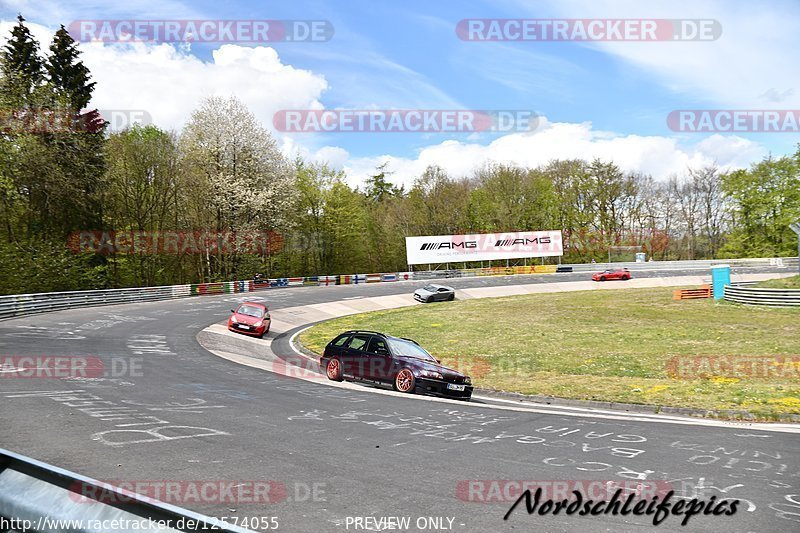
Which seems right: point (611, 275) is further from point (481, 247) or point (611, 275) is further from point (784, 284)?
point (784, 284)

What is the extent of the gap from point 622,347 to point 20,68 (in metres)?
45.4

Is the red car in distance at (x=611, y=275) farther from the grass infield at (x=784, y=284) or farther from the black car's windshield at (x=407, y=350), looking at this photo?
the black car's windshield at (x=407, y=350)

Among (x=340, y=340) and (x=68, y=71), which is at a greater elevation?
(x=68, y=71)

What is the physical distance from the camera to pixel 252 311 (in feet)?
98.5

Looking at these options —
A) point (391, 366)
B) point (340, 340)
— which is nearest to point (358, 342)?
point (340, 340)

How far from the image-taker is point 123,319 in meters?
31.9

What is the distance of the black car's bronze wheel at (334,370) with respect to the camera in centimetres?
1703

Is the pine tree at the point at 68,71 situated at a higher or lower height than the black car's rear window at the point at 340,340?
higher

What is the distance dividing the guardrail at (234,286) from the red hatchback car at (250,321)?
40.7ft

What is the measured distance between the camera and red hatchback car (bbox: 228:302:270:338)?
1151 inches

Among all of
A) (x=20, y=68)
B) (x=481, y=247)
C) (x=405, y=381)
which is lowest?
(x=405, y=381)

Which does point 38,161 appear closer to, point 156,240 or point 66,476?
point 156,240

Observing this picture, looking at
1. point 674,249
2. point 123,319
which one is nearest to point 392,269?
point 674,249

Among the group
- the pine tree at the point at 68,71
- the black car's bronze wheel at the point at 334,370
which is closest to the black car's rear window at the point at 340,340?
the black car's bronze wheel at the point at 334,370
